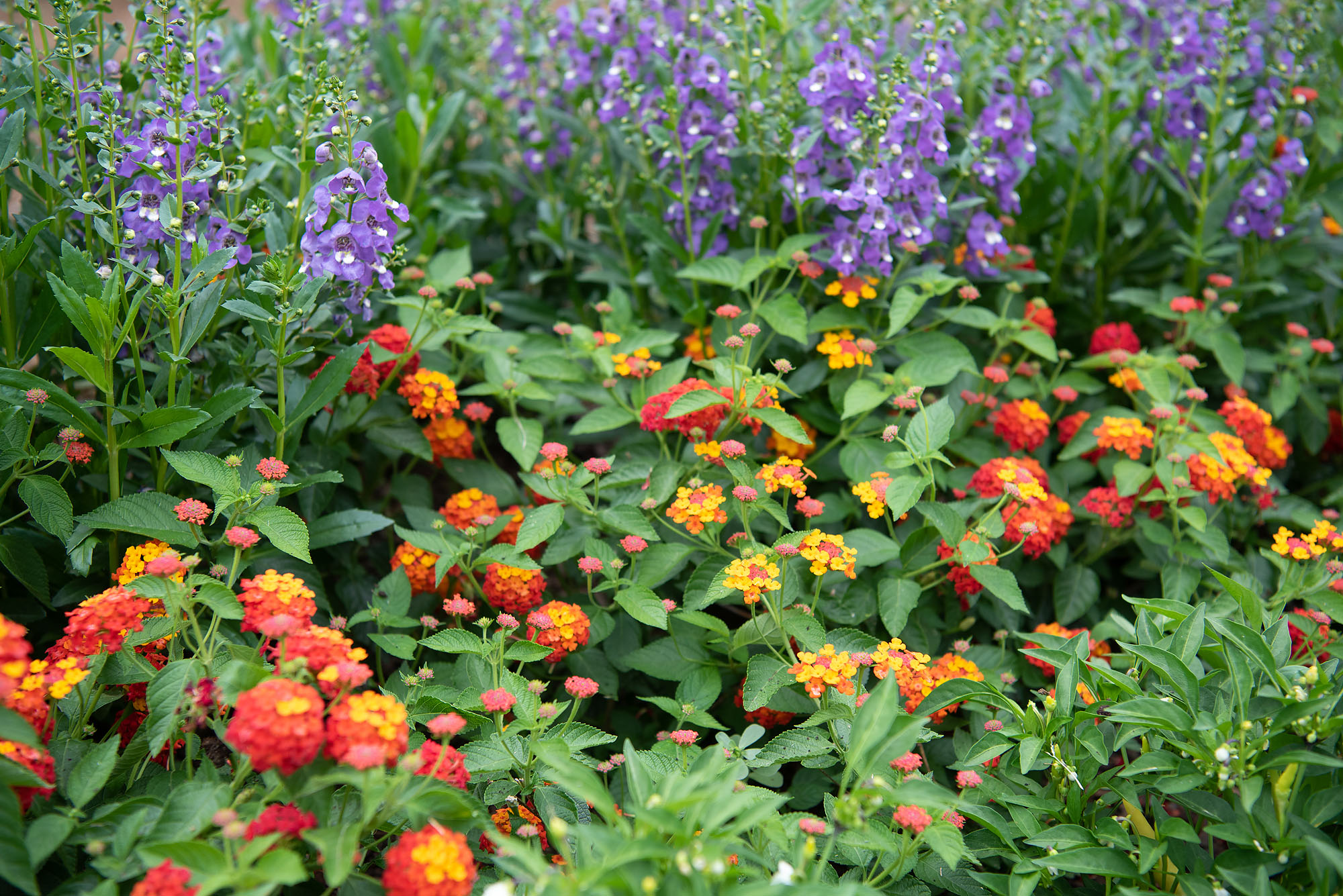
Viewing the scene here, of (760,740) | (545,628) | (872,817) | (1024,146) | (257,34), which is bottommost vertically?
(760,740)

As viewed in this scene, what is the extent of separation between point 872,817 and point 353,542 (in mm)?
1510

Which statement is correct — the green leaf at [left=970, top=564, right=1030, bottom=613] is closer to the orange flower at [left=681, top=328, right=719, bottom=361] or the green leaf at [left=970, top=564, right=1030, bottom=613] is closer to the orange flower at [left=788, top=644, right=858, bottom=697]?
the orange flower at [left=788, top=644, right=858, bottom=697]

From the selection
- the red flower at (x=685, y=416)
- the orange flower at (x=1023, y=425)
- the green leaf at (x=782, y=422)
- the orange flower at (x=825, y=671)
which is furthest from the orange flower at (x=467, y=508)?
the orange flower at (x=1023, y=425)

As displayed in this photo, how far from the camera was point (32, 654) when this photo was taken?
87.8 inches

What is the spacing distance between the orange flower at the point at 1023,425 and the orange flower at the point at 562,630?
131cm

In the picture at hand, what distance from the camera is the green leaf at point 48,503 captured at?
194cm

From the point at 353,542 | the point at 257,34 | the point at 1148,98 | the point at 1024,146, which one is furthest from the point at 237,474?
the point at 1148,98

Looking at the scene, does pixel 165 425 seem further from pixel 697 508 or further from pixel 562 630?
pixel 697 508

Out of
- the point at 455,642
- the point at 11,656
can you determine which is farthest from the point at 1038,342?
the point at 11,656

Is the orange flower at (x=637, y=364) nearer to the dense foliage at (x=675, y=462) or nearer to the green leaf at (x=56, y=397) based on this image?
the dense foliage at (x=675, y=462)

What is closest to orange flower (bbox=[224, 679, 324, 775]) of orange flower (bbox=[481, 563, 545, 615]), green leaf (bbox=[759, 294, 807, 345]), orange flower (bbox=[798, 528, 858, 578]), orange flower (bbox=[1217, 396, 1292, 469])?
orange flower (bbox=[481, 563, 545, 615])

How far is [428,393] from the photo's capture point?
234 cm

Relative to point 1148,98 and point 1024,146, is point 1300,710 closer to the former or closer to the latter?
point 1024,146

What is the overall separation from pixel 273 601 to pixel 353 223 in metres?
0.92
